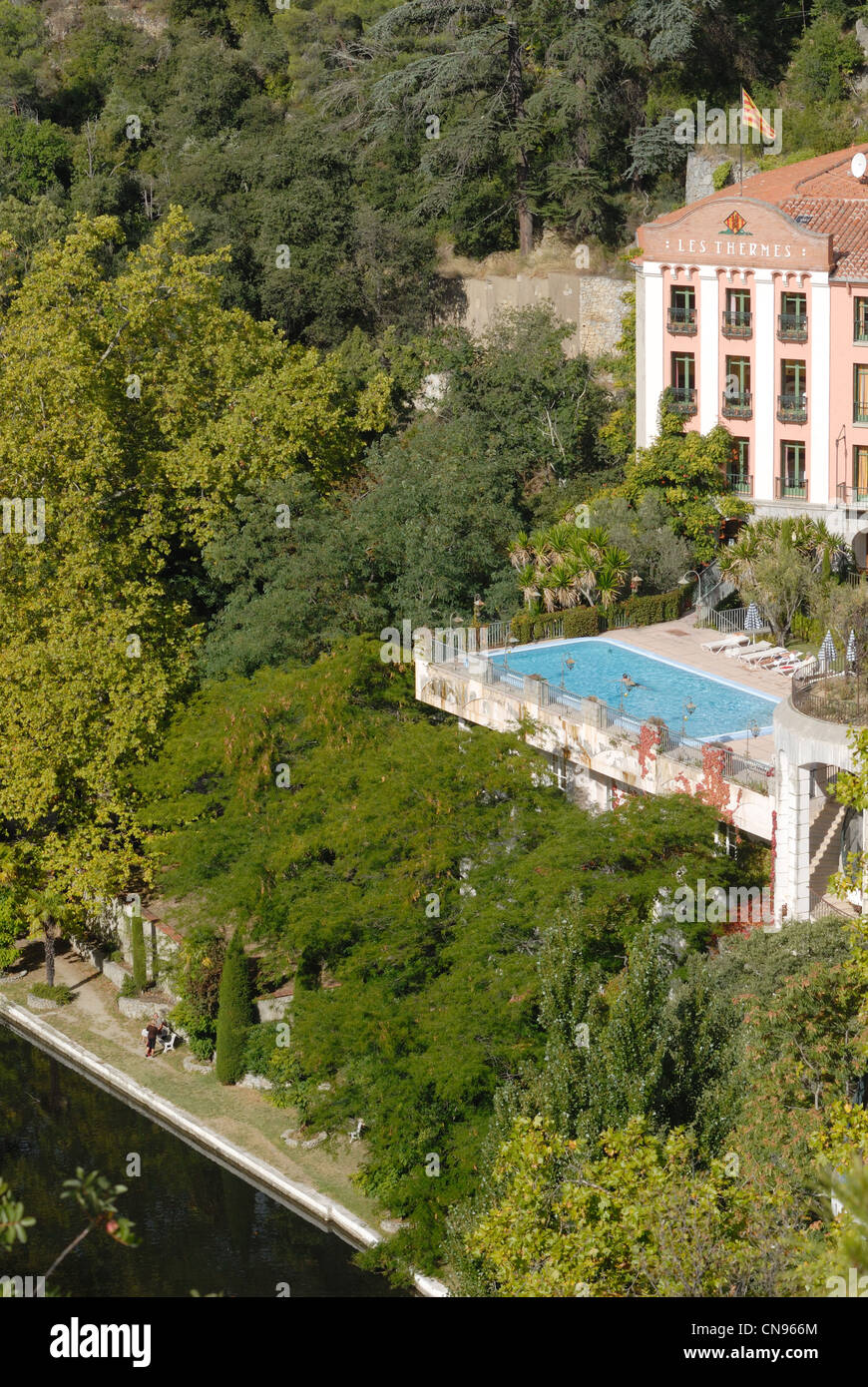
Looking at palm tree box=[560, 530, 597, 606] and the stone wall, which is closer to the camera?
palm tree box=[560, 530, 597, 606]

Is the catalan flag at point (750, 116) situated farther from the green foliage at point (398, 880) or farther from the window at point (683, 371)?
the green foliage at point (398, 880)

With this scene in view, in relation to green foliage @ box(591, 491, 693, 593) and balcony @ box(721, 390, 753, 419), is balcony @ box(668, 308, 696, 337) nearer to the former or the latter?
balcony @ box(721, 390, 753, 419)

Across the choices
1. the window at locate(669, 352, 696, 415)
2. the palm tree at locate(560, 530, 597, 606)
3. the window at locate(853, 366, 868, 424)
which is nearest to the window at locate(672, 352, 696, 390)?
the window at locate(669, 352, 696, 415)

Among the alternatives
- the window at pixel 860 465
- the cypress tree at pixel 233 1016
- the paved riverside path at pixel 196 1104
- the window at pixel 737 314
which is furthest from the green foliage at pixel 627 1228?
the window at pixel 737 314

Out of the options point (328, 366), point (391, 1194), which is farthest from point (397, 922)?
point (328, 366)

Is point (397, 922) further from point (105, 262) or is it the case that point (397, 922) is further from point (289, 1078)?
point (105, 262)

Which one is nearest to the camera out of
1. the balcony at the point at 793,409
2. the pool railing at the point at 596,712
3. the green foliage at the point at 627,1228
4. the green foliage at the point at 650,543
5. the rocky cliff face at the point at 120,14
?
the green foliage at the point at 627,1228
